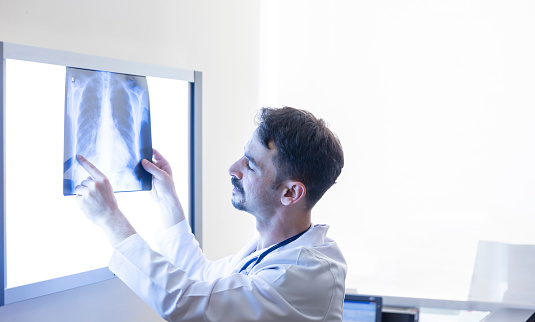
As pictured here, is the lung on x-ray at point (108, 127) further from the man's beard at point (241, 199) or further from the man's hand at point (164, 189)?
the man's beard at point (241, 199)

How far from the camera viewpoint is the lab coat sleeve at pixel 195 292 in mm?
1017

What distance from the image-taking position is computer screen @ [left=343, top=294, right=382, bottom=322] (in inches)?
75.5

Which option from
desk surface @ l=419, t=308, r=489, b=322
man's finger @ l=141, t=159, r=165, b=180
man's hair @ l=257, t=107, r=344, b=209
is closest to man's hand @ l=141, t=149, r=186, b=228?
man's finger @ l=141, t=159, r=165, b=180

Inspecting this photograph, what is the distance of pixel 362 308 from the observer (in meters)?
1.94

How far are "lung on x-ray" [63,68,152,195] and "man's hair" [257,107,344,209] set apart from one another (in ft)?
0.96

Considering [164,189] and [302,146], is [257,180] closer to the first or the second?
[302,146]

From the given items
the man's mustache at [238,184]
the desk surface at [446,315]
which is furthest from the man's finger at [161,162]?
the desk surface at [446,315]

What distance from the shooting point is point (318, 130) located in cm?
120

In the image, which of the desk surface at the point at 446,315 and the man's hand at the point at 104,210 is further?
the desk surface at the point at 446,315

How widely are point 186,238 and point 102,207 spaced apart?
354mm

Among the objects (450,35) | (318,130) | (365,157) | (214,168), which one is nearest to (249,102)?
(214,168)

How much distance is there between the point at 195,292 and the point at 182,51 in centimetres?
88

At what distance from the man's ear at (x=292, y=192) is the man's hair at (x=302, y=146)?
0.04 feet

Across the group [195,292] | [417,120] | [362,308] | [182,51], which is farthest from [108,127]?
[417,120]
